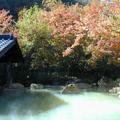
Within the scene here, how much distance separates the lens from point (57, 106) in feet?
46.7

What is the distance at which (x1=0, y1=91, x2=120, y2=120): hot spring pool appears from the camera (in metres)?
12.3

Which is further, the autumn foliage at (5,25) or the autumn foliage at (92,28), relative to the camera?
the autumn foliage at (5,25)

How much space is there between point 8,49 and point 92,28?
9753 millimetres

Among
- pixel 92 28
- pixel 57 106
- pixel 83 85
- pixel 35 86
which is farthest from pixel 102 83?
pixel 57 106

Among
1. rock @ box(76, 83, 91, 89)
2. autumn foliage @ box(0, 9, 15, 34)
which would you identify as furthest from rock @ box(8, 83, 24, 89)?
autumn foliage @ box(0, 9, 15, 34)

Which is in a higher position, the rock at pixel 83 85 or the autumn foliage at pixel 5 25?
the autumn foliage at pixel 5 25

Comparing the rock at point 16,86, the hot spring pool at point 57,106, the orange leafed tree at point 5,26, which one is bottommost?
the hot spring pool at point 57,106

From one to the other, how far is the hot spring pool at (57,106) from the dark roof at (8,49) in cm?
229

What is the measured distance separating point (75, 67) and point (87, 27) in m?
4.90

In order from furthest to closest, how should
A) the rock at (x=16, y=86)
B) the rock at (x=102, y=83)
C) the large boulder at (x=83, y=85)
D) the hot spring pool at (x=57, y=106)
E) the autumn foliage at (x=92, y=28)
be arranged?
the rock at (x=102, y=83)
the large boulder at (x=83, y=85)
the rock at (x=16, y=86)
the autumn foliage at (x=92, y=28)
the hot spring pool at (x=57, y=106)

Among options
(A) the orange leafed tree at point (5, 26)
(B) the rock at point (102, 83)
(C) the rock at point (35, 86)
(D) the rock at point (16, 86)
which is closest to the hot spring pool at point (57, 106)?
(D) the rock at point (16, 86)

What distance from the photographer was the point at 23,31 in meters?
22.7

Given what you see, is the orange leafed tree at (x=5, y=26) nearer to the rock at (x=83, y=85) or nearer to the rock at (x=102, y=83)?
the rock at (x=83, y=85)

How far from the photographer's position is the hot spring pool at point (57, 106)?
40.4 ft
